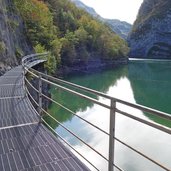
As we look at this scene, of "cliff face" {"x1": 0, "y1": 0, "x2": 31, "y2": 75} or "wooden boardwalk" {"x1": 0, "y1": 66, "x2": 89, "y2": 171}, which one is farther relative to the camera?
"cliff face" {"x1": 0, "y1": 0, "x2": 31, "y2": 75}

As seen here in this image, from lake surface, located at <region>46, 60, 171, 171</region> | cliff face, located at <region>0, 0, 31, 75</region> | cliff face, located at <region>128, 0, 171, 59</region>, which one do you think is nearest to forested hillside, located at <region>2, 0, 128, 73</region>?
cliff face, located at <region>0, 0, 31, 75</region>

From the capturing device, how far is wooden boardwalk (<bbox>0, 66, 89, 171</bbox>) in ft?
15.3

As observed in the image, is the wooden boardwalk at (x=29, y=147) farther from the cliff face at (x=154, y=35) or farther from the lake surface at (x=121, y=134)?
the cliff face at (x=154, y=35)

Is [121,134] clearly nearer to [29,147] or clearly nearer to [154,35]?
[29,147]

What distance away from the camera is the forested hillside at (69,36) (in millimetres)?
46634

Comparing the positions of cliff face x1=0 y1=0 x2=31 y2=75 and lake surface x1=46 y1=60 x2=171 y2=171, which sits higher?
cliff face x1=0 y1=0 x2=31 y2=75

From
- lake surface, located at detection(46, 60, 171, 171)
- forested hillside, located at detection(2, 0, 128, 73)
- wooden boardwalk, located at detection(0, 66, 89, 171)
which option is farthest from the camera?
forested hillside, located at detection(2, 0, 128, 73)

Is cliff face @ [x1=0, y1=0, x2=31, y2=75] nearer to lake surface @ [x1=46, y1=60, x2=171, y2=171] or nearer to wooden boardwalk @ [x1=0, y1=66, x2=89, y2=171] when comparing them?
lake surface @ [x1=46, y1=60, x2=171, y2=171]

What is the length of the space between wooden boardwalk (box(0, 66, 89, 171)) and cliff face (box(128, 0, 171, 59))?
146 meters

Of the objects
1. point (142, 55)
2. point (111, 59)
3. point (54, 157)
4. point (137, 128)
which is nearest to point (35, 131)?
point (54, 157)

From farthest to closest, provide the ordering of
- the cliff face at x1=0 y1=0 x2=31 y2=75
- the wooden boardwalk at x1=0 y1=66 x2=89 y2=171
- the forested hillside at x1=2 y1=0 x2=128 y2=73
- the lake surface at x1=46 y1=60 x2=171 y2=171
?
the forested hillside at x1=2 y1=0 x2=128 y2=73
the cliff face at x1=0 y1=0 x2=31 y2=75
the lake surface at x1=46 y1=60 x2=171 y2=171
the wooden boardwalk at x1=0 y1=66 x2=89 y2=171

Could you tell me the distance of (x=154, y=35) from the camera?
152500 millimetres

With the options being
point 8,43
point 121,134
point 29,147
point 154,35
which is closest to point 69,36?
point 8,43

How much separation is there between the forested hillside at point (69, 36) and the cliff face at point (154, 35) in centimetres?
4780
